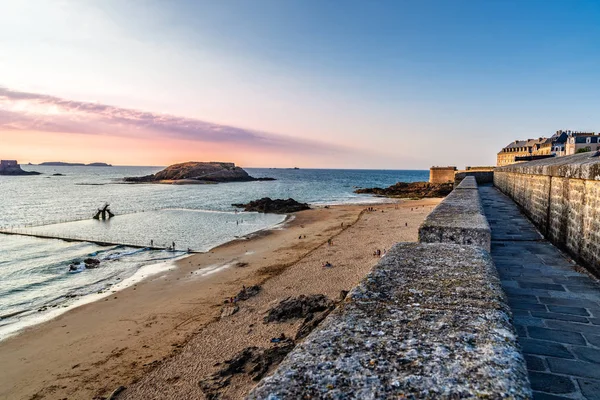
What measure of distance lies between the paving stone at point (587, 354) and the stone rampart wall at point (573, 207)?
1.88 m

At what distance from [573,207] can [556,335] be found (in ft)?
9.81

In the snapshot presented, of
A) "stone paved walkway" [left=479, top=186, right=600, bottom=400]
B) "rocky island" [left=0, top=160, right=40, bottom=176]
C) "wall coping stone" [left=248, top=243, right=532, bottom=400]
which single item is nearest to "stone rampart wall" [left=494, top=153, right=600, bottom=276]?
"stone paved walkway" [left=479, top=186, right=600, bottom=400]

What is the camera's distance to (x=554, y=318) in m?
3.13

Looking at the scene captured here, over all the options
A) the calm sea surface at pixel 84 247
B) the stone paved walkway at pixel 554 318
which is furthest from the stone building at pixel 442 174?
the stone paved walkway at pixel 554 318

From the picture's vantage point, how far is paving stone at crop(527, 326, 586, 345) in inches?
108

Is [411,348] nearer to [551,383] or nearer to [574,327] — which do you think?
[551,383]

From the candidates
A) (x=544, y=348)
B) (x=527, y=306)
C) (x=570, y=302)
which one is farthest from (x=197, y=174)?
(x=544, y=348)

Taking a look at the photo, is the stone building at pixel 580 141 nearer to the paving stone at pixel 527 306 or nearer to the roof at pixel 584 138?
the roof at pixel 584 138

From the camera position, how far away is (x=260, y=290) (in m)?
13.5

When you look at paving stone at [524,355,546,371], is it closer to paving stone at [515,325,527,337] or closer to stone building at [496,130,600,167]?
paving stone at [515,325,527,337]

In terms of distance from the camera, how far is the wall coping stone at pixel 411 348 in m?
1.29

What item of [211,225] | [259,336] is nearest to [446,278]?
[259,336]

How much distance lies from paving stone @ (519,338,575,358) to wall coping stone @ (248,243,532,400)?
26.4 inches

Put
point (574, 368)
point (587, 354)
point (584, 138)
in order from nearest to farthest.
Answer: point (574, 368) < point (587, 354) < point (584, 138)
